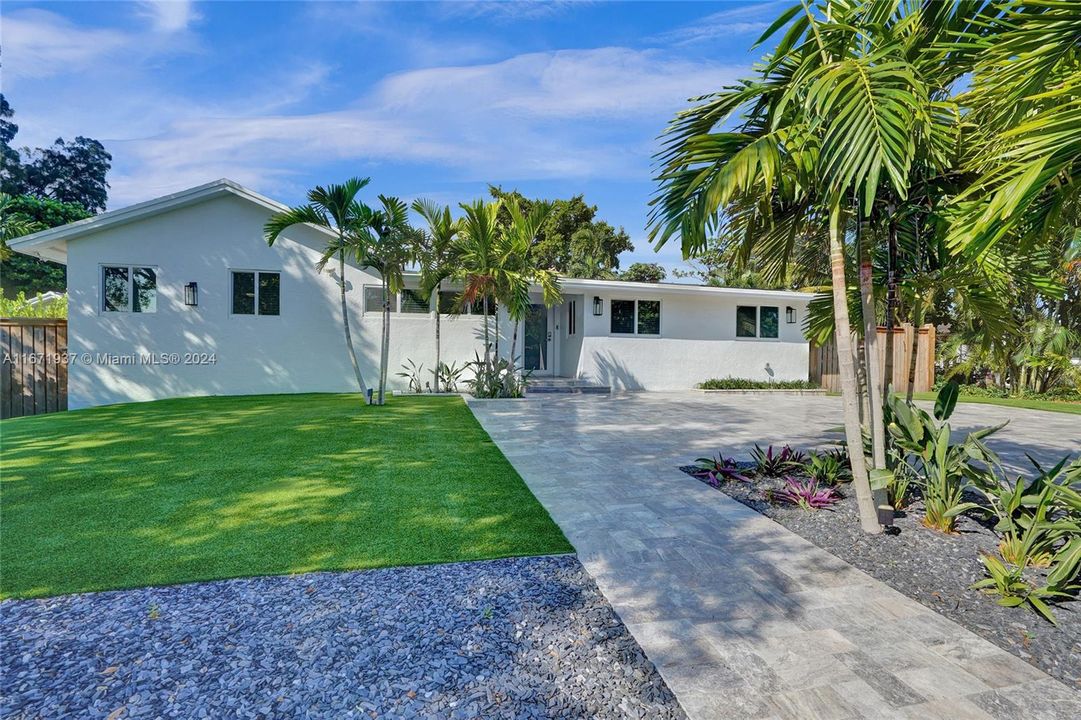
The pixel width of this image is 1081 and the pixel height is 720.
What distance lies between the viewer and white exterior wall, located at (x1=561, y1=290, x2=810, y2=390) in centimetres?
1343

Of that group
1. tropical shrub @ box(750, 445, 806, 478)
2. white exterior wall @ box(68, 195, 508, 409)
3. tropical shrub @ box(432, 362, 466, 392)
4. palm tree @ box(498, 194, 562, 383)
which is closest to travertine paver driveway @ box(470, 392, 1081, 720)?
tropical shrub @ box(750, 445, 806, 478)

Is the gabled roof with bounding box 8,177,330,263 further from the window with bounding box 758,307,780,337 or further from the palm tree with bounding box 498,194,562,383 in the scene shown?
the window with bounding box 758,307,780,337

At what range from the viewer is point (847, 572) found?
9.62 feet

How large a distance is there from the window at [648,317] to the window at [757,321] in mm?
2571

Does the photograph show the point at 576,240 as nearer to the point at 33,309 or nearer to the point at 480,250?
the point at 480,250

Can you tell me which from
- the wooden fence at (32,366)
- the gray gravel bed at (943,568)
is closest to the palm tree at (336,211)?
the wooden fence at (32,366)

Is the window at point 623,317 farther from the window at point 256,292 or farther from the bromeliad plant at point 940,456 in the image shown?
the bromeliad plant at point 940,456

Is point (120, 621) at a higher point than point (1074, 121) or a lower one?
lower

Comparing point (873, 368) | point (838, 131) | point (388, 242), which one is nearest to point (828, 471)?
point (873, 368)

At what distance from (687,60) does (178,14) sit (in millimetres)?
7699

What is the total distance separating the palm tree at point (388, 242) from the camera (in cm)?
909

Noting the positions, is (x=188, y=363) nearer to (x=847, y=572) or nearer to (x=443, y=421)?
(x=443, y=421)

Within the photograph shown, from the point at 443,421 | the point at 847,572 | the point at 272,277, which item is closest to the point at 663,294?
the point at 443,421

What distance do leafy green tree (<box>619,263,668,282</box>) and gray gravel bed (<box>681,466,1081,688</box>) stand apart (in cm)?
2282
